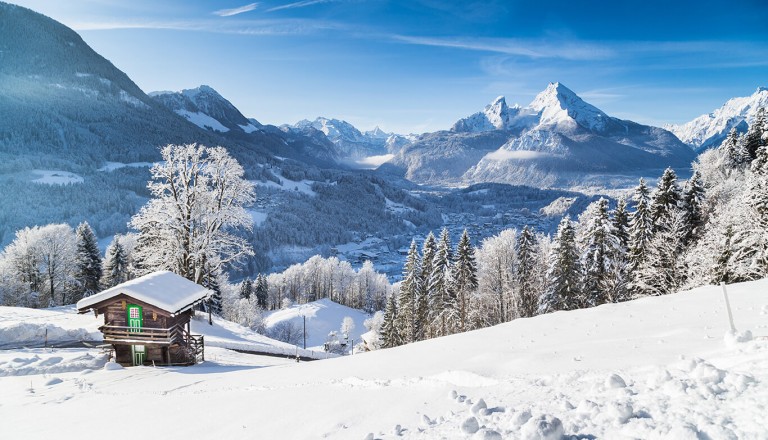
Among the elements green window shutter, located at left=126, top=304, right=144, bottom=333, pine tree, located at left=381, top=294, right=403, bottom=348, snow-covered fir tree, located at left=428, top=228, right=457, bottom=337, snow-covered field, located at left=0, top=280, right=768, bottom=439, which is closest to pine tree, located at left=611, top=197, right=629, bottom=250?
snow-covered fir tree, located at left=428, top=228, right=457, bottom=337

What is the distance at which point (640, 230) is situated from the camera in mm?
34031

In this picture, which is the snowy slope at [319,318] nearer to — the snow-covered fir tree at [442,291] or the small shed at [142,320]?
the snow-covered fir tree at [442,291]

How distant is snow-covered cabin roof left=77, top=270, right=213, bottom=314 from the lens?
20.4 metres

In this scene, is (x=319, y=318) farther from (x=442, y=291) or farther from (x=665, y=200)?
(x=665, y=200)

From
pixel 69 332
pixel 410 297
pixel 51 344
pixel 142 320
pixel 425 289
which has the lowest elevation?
pixel 410 297

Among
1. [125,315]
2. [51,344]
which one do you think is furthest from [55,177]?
[125,315]

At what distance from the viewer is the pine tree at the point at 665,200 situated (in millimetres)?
33344

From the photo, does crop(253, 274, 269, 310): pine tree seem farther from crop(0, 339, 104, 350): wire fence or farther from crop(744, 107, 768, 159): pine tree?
crop(744, 107, 768, 159): pine tree

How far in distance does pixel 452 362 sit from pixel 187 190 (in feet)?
81.7

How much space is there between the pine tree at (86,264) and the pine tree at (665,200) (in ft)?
215

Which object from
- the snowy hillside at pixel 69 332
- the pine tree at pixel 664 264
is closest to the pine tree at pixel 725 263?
the pine tree at pixel 664 264

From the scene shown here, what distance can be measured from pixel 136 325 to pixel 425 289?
31.7 metres

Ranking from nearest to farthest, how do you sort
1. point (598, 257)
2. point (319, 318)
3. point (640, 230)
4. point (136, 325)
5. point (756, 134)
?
point (136, 325)
point (640, 230)
point (598, 257)
point (756, 134)
point (319, 318)

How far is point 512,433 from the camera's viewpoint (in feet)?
18.4
